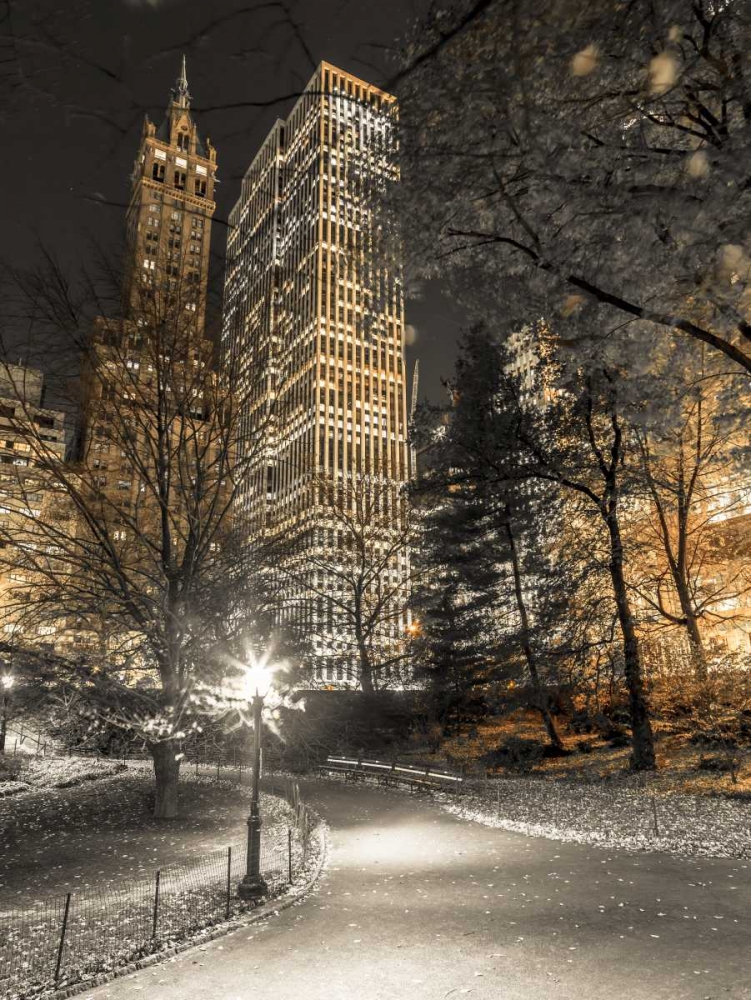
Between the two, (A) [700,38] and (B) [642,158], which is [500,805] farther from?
(A) [700,38]

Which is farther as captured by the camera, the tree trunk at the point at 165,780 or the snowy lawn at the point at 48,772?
the snowy lawn at the point at 48,772

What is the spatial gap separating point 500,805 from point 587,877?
8.09 m

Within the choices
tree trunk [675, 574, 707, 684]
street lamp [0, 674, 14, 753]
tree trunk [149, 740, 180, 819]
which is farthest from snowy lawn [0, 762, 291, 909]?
tree trunk [675, 574, 707, 684]

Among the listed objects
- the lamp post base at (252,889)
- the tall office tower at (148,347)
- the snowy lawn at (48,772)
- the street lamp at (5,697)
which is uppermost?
the tall office tower at (148,347)

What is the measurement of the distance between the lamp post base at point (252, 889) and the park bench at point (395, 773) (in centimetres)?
1231

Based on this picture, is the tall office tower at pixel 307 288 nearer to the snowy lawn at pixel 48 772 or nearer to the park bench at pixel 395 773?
the park bench at pixel 395 773

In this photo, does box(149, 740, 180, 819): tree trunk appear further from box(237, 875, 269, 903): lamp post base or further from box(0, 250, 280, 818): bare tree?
box(237, 875, 269, 903): lamp post base

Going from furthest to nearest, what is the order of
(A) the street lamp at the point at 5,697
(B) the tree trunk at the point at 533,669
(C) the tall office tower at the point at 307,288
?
1. (B) the tree trunk at the point at 533,669
2. (A) the street lamp at the point at 5,697
3. (C) the tall office tower at the point at 307,288

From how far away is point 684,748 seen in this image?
24.3 meters

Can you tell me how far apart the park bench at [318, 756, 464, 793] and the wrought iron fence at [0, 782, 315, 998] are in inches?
419

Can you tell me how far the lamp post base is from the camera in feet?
36.1

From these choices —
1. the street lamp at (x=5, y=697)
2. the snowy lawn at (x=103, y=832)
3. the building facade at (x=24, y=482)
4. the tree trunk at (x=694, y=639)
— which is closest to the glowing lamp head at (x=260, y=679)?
the snowy lawn at (x=103, y=832)

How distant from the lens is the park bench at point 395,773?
77.2ft

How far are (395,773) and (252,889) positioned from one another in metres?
16.5
